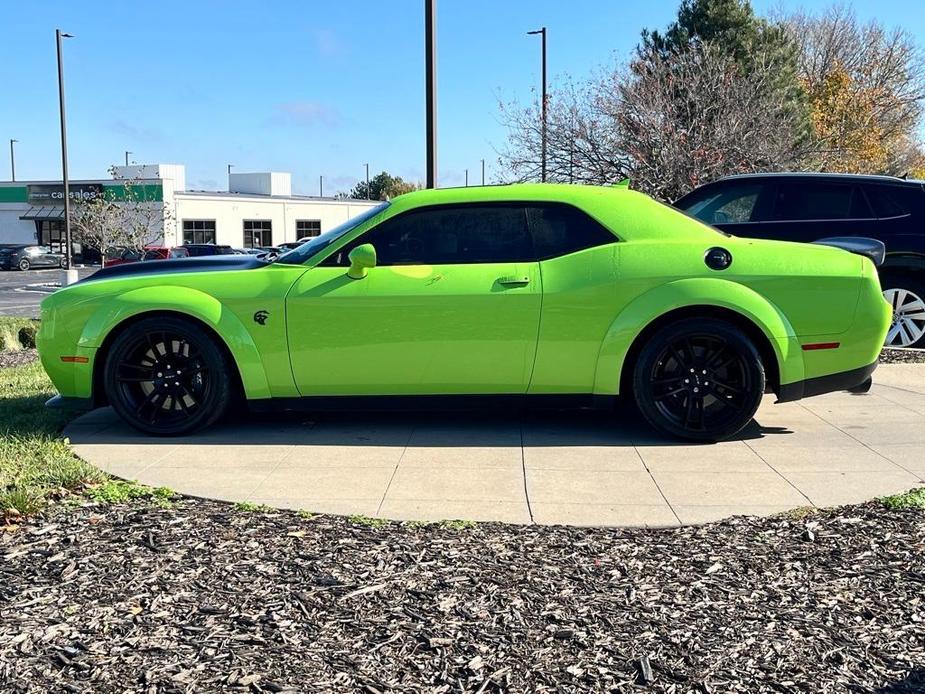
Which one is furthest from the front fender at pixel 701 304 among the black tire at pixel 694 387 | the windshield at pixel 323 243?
the windshield at pixel 323 243

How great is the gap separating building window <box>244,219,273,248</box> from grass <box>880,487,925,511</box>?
5163 cm

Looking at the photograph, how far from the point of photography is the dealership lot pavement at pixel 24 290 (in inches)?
901

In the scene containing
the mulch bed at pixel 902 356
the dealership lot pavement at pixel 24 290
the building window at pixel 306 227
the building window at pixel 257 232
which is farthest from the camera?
the building window at pixel 306 227

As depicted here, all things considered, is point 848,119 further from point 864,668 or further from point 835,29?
point 864,668

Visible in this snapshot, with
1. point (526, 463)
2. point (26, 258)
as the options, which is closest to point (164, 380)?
point (526, 463)

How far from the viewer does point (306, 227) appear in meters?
56.8

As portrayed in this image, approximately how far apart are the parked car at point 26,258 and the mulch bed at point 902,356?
149 feet

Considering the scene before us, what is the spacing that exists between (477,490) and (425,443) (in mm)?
1003

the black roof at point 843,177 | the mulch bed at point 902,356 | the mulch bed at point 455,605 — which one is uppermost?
the black roof at point 843,177

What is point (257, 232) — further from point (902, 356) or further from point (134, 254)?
point (902, 356)

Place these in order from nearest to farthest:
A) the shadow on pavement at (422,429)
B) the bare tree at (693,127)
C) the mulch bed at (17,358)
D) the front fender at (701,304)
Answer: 1. the front fender at (701,304)
2. the shadow on pavement at (422,429)
3. the mulch bed at (17,358)
4. the bare tree at (693,127)

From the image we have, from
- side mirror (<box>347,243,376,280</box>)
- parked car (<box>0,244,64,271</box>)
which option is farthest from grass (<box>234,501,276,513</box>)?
parked car (<box>0,244,64,271</box>)

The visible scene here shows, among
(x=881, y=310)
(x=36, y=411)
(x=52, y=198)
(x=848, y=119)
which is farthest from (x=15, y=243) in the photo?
(x=881, y=310)

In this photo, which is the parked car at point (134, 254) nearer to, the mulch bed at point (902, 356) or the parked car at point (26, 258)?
the parked car at point (26, 258)
